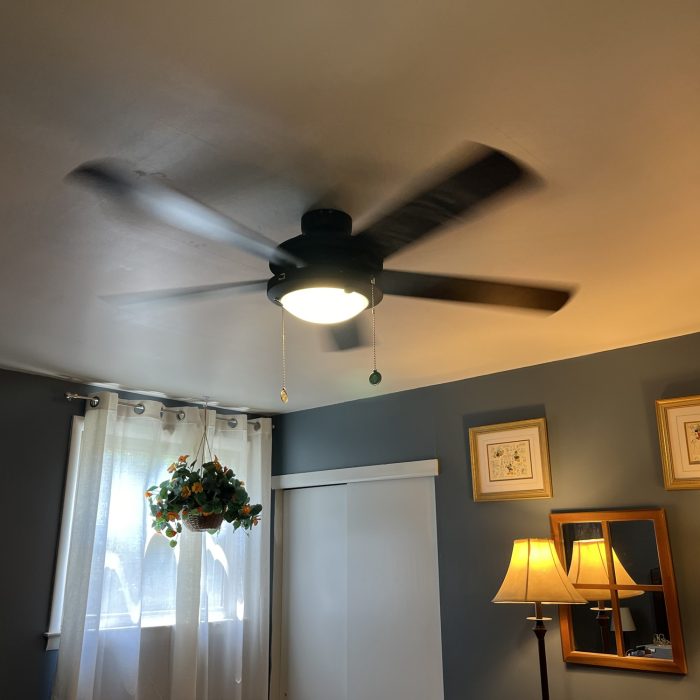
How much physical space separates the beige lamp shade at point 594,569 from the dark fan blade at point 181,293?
205cm

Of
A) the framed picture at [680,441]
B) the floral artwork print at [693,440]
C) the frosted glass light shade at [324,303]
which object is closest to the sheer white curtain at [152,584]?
the frosted glass light shade at [324,303]

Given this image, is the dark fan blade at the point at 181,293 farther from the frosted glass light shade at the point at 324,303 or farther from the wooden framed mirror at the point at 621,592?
the wooden framed mirror at the point at 621,592

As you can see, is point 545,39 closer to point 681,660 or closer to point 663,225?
point 663,225

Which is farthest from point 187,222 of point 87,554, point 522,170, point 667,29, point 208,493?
point 87,554

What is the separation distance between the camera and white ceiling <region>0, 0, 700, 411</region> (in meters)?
1.36

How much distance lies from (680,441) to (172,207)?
8.18ft

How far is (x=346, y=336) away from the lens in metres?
3.24

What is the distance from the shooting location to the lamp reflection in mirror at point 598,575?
10.6 ft

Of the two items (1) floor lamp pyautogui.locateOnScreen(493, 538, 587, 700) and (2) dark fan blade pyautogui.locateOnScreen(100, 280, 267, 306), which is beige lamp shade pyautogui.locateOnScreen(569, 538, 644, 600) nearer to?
(1) floor lamp pyautogui.locateOnScreen(493, 538, 587, 700)

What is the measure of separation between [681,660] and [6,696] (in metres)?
3.30

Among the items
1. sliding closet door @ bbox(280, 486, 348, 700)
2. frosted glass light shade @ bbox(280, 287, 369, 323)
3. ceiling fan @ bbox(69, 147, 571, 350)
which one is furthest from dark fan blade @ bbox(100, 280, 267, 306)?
sliding closet door @ bbox(280, 486, 348, 700)

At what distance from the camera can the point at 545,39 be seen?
1.39m

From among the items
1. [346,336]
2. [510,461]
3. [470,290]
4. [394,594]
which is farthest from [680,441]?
[394,594]

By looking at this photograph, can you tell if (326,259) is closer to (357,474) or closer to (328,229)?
(328,229)
